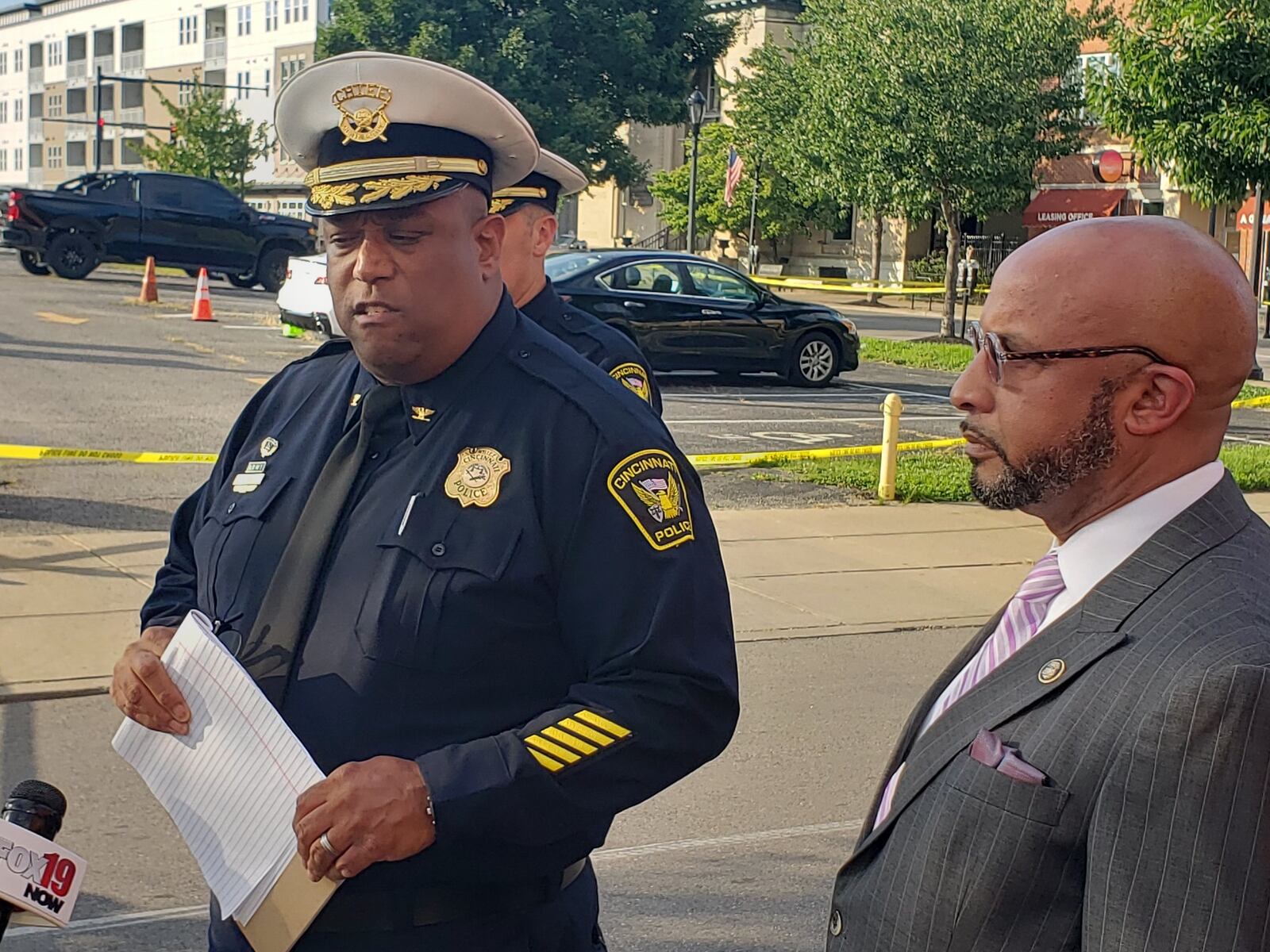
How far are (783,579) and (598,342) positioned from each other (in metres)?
4.54

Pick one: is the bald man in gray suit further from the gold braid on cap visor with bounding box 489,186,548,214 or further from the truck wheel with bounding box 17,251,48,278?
the truck wheel with bounding box 17,251,48,278

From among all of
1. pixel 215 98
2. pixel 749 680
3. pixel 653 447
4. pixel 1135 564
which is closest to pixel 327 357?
pixel 653 447

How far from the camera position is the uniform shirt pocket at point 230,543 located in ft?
7.89

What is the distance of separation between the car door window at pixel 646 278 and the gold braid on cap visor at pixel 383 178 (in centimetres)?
1507

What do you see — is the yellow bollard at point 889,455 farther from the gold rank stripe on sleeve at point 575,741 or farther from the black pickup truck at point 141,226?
the black pickup truck at point 141,226

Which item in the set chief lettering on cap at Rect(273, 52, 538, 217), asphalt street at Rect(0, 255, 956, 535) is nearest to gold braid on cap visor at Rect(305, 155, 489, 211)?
chief lettering on cap at Rect(273, 52, 538, 217)

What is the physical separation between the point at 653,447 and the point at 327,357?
0.75 m

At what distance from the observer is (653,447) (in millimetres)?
2273

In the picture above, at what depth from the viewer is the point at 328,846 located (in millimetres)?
2006

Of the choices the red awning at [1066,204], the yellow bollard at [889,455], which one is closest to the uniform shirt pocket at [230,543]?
the yellow bollard at [889,455]

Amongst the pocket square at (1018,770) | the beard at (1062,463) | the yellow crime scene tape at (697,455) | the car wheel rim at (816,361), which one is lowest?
the yellow crime scene tape at (697,455)

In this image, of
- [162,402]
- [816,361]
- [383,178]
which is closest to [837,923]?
[383,178]

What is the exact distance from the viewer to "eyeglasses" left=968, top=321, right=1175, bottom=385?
179 centimetres

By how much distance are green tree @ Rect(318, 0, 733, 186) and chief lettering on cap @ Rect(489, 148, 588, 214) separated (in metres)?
40.3
